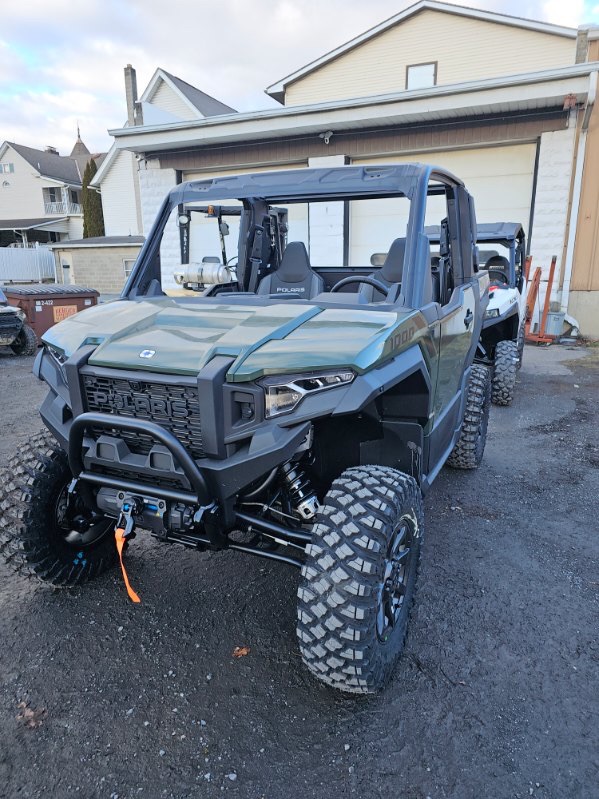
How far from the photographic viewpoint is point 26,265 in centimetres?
2928

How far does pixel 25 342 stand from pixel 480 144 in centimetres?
957

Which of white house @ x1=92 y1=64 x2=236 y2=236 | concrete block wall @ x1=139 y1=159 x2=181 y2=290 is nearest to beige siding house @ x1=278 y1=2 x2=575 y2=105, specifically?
white house @ x1=92 y1=64 x2=236 y2=236

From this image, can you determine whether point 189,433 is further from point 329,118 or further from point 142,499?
point 329,118

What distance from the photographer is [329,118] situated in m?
11.7

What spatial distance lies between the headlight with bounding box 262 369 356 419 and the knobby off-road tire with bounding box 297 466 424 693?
43 cm

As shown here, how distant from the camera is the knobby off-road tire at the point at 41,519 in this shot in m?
2.77

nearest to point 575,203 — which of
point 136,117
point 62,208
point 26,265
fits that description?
point 136,117

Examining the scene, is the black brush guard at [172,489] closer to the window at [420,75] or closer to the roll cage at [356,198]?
the roll cage at [356,198]

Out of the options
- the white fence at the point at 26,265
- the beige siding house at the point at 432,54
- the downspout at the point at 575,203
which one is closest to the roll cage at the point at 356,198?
the downspout at the point at 575,203

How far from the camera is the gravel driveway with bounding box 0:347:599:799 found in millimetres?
1997

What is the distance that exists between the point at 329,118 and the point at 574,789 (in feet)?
39.4

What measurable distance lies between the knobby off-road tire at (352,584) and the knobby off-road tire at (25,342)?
10060 millimetres

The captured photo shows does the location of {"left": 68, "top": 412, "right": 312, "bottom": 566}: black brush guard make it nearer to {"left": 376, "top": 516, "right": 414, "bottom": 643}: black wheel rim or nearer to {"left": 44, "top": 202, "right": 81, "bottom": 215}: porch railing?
{"left": 376, "top": 516, "right": 414, "bottom": 643}: black wheel rim

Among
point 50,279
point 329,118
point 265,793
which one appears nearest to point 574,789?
point 265,793
